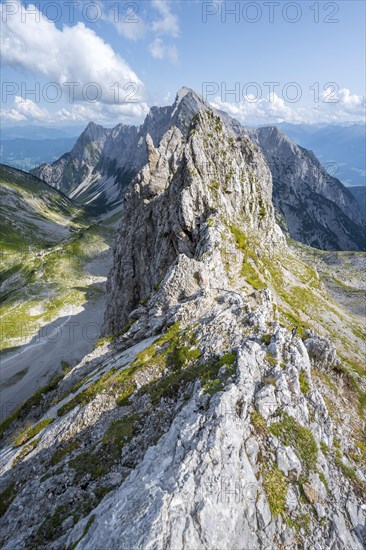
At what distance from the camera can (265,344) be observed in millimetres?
21562

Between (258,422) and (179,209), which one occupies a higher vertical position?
(179,209)

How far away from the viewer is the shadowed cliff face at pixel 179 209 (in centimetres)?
5372

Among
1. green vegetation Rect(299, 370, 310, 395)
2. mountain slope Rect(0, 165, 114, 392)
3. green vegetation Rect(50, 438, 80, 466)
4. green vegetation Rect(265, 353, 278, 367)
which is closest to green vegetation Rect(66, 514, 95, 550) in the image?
green vegetation Rect(50, 438, 80, 466)

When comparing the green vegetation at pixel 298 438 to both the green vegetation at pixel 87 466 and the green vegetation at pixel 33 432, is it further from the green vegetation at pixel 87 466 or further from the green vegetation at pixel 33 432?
the green vegetation at pixel 33 432

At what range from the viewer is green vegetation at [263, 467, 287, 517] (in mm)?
12552

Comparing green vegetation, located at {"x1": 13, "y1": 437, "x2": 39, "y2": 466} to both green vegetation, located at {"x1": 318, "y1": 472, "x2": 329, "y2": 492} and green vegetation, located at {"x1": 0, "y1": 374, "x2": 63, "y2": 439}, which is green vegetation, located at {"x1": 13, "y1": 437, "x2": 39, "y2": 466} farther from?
green vegetation, located at {"x1": 318, "y1": 472, "x2": 329, "y2": 492}

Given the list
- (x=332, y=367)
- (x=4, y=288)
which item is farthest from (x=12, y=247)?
(x=332, y=367)

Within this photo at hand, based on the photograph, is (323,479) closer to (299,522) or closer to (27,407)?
(299,522)

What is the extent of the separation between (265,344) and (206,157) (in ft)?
181

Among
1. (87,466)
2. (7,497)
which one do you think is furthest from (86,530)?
(7,497)

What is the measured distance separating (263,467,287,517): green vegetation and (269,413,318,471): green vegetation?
1556mm

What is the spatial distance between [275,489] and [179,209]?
149 ft

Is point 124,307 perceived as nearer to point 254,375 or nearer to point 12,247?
point 254,375

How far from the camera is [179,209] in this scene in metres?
53.7
